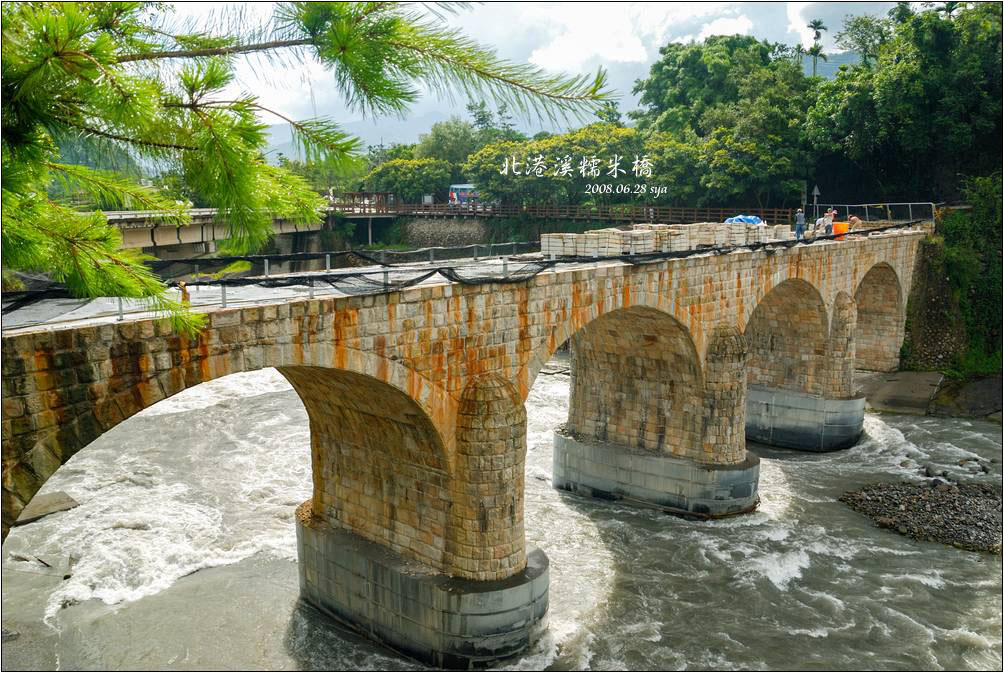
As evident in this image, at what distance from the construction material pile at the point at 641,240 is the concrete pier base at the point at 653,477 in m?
Answer: 5.43

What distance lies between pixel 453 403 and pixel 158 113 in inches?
368

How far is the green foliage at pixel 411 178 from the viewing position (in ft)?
216

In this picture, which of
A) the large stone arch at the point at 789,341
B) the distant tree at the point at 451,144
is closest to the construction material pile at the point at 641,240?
the large stone arch at the point at 789,341

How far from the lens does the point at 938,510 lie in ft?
75.9

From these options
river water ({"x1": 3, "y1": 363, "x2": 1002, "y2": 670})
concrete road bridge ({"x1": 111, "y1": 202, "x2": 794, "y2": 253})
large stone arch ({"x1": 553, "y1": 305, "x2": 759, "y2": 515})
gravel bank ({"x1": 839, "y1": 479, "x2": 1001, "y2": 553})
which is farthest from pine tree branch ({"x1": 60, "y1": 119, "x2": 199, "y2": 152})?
concrete road bridge ({"x1": 111, "y1": 202, "x2": 794, "y2": 253})

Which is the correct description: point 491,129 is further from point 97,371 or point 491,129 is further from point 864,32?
point 97,371

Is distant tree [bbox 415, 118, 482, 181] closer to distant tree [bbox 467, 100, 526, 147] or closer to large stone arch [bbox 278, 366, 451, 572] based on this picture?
distant tree [bbox 467, 100, 526, 147]

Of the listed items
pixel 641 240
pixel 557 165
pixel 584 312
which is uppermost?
pixel 557 165

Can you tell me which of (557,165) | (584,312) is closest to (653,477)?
(584,312)

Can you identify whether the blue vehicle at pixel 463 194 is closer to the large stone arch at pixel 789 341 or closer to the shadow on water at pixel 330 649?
the large stone arch at pixel 789 341

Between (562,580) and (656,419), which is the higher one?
(656,419)

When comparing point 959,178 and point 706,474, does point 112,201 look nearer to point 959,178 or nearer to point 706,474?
point 706,474

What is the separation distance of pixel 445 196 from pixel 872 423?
42001 mm

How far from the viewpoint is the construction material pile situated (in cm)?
1953
